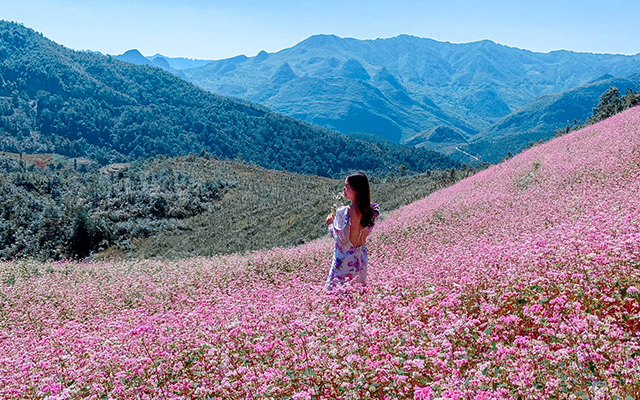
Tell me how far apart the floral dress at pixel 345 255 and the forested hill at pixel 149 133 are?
514ft

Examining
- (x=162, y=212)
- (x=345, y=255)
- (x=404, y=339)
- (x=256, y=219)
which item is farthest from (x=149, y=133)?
(x=404, y=339)

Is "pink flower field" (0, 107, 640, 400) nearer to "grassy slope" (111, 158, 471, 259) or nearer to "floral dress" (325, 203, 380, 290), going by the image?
"floral dress" (325, 203, 380, 290)

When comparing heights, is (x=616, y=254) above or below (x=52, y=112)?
below

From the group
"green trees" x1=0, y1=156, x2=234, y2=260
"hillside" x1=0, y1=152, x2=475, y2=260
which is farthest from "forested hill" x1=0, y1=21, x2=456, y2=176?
"hillside" x1=0, y1=152, x2=475, y2=260

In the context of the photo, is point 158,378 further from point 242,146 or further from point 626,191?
point 242,146

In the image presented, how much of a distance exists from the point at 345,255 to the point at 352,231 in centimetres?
36

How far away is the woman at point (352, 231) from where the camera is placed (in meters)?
6.39

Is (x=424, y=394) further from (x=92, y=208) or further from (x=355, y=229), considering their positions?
(x=92, y=208)

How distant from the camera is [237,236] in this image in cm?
3334

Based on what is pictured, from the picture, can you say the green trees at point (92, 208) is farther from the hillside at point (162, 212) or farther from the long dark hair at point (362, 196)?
the long dark hair at point (362, 196)

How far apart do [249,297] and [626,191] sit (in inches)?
304

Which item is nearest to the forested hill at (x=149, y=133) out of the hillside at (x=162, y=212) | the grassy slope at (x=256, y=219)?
the hillside at (x=162, y=212)

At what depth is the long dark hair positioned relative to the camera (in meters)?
6.32

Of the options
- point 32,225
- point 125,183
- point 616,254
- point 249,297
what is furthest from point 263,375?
point 125,183
